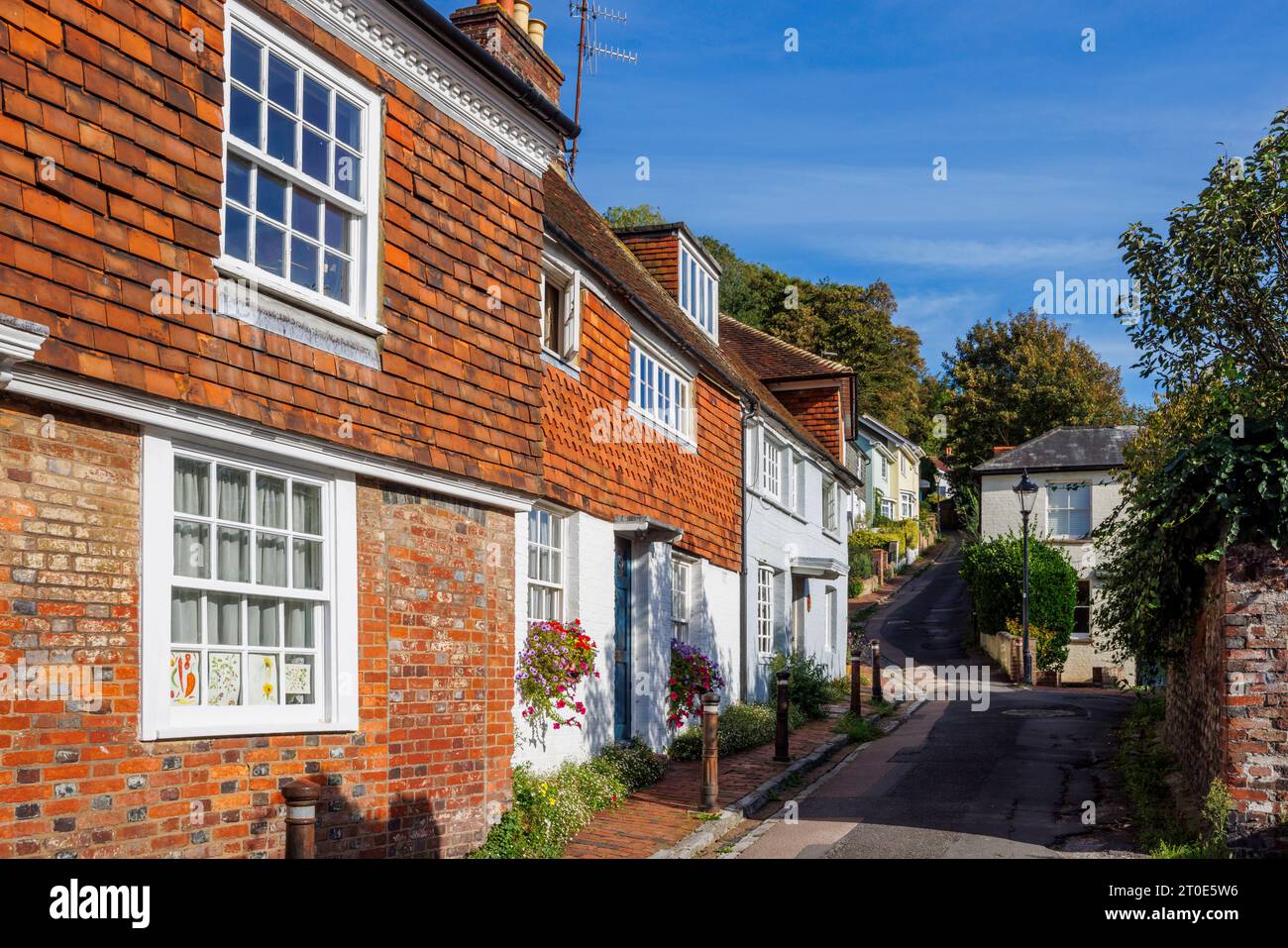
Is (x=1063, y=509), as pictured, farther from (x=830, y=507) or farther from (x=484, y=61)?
(x=484, y=61)

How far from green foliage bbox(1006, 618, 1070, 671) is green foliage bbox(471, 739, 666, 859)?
75.5 feet

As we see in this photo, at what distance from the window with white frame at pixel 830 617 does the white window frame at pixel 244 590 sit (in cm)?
2075

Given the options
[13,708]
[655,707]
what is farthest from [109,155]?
[655,707]

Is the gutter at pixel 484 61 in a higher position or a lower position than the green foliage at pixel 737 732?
higher

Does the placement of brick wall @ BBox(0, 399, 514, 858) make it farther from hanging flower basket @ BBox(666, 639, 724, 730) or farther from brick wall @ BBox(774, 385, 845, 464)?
brick wall @ BBox(774, 385, 845, 464)

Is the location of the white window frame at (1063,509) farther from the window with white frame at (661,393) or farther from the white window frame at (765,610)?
the window with white frame at (661,393)

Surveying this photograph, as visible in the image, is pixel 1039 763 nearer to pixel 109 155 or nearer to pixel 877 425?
pixel 109 155


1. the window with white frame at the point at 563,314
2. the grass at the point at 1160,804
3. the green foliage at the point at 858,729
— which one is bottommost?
the green foliage at the point at 858,729

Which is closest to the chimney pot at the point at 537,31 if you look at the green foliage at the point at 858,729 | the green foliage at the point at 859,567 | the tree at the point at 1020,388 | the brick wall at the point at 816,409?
the green foliage at the point at 858,729

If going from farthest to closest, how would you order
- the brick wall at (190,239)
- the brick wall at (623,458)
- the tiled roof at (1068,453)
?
the tiled roof at (1068,453) < the brick wall at (623,458) < the brick wall at (190,239)

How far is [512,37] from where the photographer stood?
13406 millimetres

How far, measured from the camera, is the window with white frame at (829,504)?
1136 inches

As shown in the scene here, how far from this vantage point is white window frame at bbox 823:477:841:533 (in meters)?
28.9

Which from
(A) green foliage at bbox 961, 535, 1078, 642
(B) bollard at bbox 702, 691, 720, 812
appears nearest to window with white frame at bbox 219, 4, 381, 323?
(B) bollard at bbox 702, 691, 720, 812
